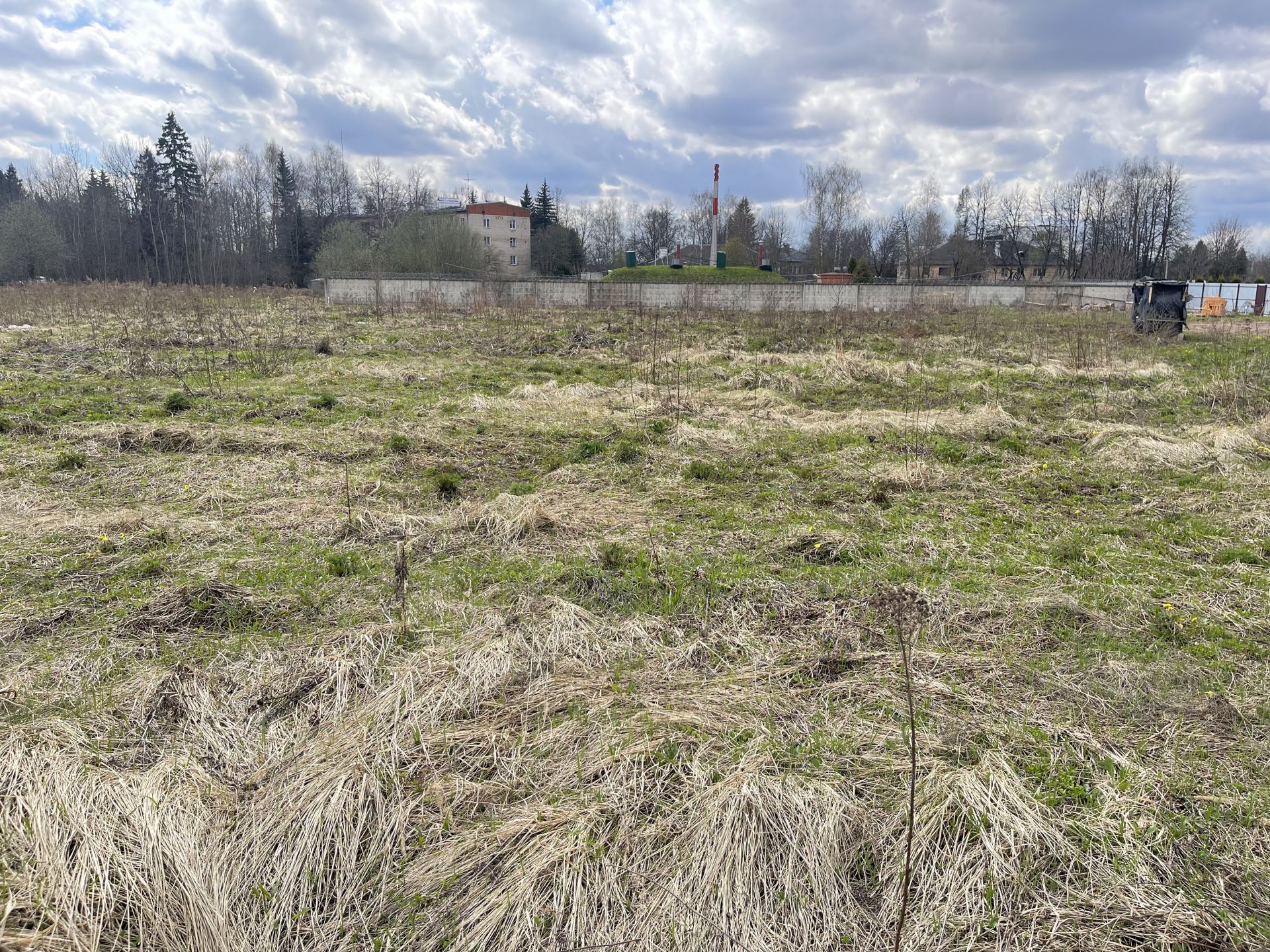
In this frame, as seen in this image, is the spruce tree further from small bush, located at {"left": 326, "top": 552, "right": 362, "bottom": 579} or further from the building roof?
small bush, located at {"left": 326, "top": 552, "right": 362, "bottom": 579}

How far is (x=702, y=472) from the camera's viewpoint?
6488mm

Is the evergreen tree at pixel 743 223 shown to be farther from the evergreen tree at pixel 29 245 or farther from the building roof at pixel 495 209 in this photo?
the evergreen tree at pixel 29 245

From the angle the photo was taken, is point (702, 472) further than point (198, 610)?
Yes

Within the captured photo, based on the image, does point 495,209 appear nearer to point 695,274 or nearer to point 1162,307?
point 695,274

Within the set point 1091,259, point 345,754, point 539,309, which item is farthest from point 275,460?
point 1091,259

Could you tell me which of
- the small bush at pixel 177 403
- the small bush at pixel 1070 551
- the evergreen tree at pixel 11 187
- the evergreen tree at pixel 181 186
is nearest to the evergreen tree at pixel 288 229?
the evergreen tree at pixel 181 186

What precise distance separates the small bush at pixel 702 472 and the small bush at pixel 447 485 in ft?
6.45

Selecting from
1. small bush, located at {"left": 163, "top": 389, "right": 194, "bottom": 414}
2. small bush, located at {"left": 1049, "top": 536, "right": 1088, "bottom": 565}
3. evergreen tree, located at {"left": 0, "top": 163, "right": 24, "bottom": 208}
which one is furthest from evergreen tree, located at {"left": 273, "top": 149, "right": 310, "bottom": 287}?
small bush, located at {"left": 1049, "top": 536, "right": 1088, "bottom": 565}

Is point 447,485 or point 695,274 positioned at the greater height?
point 695,274

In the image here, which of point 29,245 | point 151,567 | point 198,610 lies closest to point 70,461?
point 151,567

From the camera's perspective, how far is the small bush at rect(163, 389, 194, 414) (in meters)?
8.40

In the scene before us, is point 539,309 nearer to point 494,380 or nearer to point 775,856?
point 494,380

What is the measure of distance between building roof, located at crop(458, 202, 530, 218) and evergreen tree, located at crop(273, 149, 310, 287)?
54.9ft

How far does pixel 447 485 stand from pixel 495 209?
73727mm
